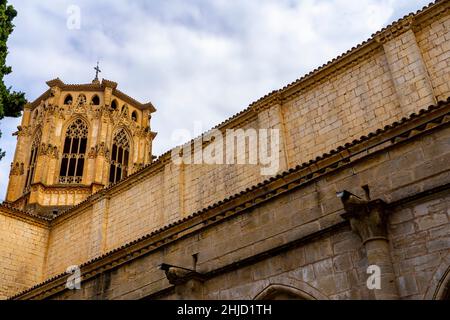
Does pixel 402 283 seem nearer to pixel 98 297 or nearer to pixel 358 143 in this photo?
pixel 358 143

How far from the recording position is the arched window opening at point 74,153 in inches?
1221

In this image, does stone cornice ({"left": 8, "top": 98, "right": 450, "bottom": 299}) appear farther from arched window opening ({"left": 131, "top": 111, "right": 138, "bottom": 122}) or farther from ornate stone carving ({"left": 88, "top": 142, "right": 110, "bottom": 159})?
arched window opening ({"left": 131, "top": 111, "right": 138, "bottom": 122})

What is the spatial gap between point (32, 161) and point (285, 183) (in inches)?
1072

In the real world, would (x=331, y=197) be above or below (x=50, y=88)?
below

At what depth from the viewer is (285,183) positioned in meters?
8.80

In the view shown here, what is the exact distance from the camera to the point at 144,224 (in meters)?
17.9

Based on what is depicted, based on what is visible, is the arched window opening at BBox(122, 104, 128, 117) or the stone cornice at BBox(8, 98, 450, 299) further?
the arched window opening at BBox(122, 104, 128, 117)

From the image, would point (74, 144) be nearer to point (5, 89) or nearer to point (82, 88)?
point (82, 88)

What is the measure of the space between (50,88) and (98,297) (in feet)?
87.1

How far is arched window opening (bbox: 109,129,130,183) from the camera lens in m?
32.2

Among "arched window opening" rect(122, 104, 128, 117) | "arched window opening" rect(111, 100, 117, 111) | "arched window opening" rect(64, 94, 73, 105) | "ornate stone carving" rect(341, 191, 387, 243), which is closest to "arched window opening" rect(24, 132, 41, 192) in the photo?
"arched window opening" rect(64, 94, 73, 105)

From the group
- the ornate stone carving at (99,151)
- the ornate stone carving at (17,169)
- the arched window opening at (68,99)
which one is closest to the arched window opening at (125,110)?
the arched window opening at (68,99)

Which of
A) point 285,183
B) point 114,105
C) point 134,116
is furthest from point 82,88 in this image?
point 285,183
